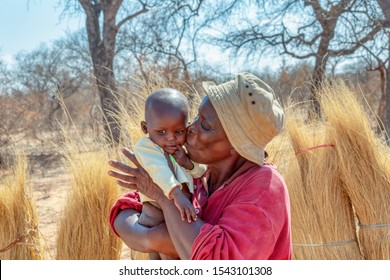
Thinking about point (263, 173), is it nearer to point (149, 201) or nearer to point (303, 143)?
point (149, 201)

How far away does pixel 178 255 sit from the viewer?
4.06 feet

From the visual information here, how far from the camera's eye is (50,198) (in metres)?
6.45

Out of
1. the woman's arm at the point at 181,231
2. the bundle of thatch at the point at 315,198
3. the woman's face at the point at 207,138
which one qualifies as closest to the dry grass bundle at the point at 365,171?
the bundle of thatch at the point at 315,198

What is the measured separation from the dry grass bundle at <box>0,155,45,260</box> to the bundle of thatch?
139cm

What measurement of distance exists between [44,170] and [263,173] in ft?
26.5

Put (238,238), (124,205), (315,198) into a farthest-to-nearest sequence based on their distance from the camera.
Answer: (315,198) → (124,205) → (238,238)

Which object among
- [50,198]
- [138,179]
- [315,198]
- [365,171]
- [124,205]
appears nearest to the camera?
[138,179]

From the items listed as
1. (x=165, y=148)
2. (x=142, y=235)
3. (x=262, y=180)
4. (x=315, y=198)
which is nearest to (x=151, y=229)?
(x=142, y=235)

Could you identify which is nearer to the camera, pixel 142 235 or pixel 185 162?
pixel 142 235

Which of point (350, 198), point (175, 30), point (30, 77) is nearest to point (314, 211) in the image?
point (350, 198)

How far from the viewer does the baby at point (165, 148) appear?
1327 mm

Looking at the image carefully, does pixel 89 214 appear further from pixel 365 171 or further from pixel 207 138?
pixel 365 171

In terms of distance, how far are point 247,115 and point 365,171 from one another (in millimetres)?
1284

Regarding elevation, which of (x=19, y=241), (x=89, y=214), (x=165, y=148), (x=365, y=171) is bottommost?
(x=19, y=241)
